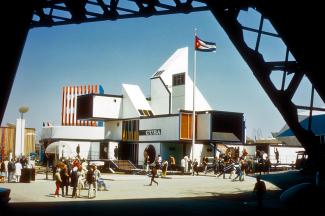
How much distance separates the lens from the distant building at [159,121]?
44219 mm

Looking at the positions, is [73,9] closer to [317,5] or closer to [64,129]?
[317,5]

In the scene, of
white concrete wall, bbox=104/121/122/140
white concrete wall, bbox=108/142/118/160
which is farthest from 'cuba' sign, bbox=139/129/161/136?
white concrete wall, bbox=104/121/122/140

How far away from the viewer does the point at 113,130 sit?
5244 centimetres

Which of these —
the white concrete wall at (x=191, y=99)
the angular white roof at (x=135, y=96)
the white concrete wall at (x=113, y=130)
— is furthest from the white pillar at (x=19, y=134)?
the white concrete wall at (x=191, y=99)

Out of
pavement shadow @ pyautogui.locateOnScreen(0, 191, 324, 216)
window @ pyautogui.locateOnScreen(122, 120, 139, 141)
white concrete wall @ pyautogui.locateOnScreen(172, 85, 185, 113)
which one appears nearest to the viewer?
pavement shadow @ pyautogui.locateOnScreen(0, 191, 324, 216)

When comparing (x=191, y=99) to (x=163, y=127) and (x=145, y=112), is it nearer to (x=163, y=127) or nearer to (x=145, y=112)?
(x=145, y=112)

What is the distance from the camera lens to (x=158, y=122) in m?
45.9

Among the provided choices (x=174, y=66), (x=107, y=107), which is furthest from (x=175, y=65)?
(x=107, y=107)

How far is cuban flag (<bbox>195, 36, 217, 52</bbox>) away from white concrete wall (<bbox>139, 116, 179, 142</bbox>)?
734 centimetres

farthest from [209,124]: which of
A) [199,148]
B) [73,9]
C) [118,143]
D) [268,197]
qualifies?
[73,9]

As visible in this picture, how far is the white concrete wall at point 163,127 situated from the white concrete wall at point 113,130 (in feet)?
14.3

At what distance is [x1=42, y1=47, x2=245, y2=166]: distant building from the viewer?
44.2 metres

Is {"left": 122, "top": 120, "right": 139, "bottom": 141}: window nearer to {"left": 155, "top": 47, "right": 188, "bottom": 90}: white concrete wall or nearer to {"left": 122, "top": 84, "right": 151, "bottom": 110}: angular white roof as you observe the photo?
{"left": 122, "top": 84, "right": 151, "bottom": 110}: angular white roof

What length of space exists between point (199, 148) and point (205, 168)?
4.11 metres
